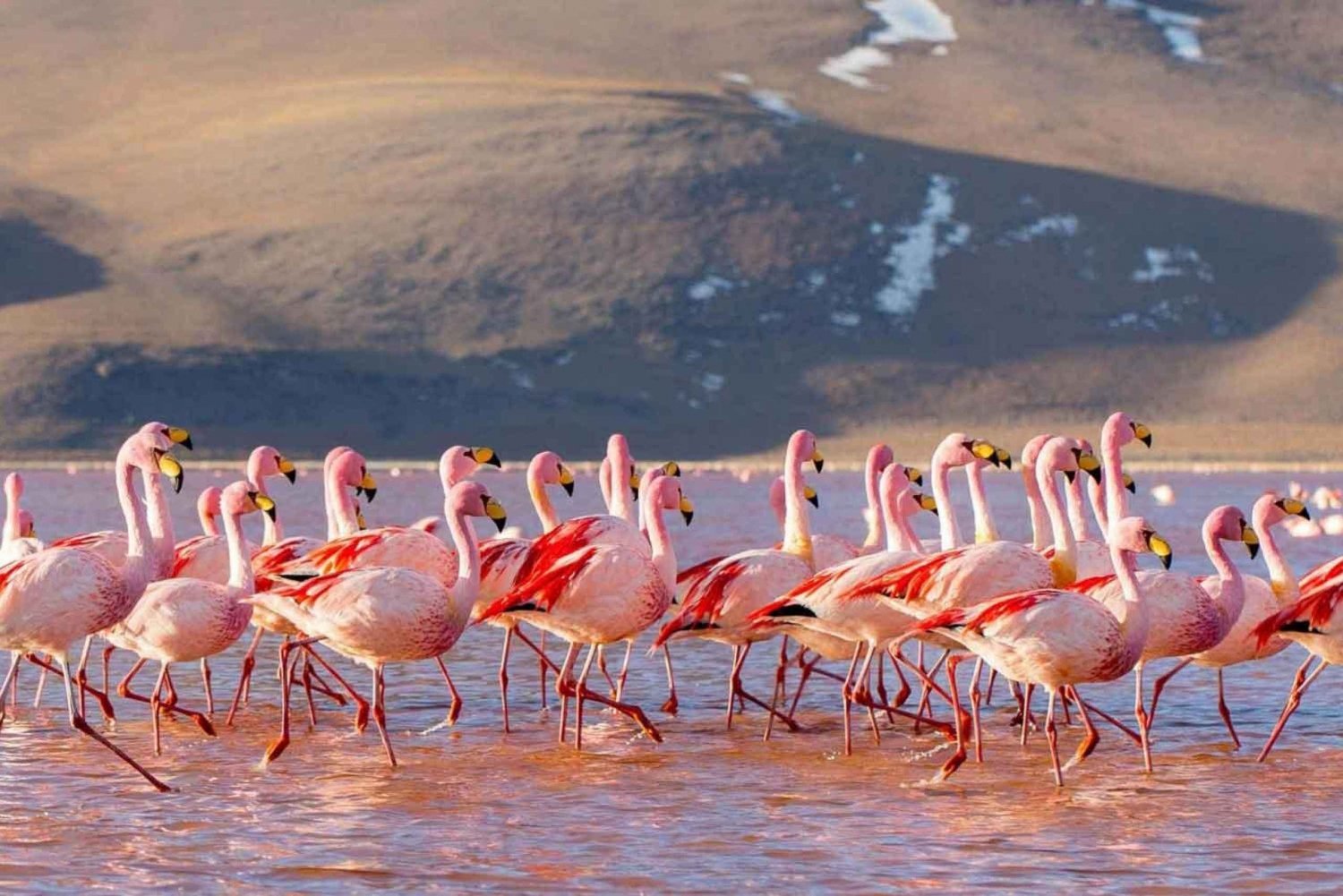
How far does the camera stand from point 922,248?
94.1 metres

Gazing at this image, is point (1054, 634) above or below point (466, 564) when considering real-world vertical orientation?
below

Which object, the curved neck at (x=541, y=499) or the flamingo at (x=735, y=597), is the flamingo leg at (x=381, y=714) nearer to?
the flamingo at (x=735, y=597)

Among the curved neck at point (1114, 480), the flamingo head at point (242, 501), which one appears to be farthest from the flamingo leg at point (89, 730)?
the curved neck at point (1114, 480)

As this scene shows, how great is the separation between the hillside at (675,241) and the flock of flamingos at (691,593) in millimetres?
62698

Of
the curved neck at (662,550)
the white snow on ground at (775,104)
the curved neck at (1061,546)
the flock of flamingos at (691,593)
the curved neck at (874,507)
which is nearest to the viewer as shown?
the flock of flamingos at (691,593)

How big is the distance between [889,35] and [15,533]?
112 metres

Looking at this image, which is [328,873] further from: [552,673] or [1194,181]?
[1194,181]

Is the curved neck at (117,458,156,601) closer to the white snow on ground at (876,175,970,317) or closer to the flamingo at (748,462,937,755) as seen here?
the flamingo at (748,462,937,755)

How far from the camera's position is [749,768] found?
1181 centimetres

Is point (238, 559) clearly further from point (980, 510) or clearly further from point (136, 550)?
point (980, 510)

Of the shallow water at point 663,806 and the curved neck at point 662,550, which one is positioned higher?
the curved neck at point 662,550

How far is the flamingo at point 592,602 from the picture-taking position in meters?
12.4

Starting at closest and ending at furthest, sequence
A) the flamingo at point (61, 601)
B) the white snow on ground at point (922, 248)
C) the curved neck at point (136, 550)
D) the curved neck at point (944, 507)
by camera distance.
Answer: the flamingo at point (61, 601)
the curved neck at point (136, 550)
the curved neck at point (944, 507)
the white snow on ground at point (922, 248)

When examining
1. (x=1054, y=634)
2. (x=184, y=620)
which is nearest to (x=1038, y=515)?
(x=1054, y=634)
